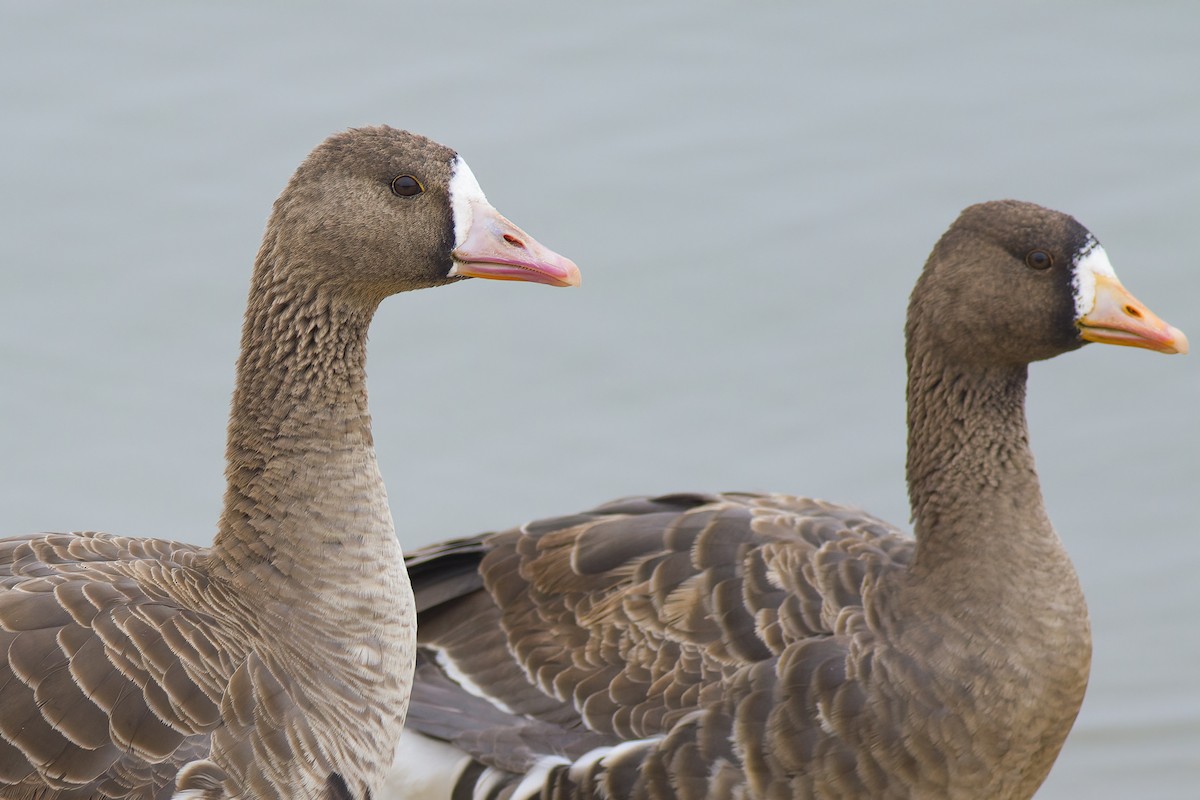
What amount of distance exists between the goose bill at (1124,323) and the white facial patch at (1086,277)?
0.04 feet

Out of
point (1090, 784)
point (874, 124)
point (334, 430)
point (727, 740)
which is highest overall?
point (874, 124)

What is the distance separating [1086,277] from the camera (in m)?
5.35

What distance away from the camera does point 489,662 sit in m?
5.79

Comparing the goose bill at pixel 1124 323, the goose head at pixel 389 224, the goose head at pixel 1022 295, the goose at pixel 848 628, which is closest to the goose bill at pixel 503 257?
the goose head at pixel 389 224

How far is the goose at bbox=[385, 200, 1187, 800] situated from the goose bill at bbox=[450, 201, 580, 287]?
1390 mm

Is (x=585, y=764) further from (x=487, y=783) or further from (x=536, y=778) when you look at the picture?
(x=487, y=783)

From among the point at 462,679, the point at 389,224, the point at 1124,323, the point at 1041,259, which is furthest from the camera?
the point at 462,679

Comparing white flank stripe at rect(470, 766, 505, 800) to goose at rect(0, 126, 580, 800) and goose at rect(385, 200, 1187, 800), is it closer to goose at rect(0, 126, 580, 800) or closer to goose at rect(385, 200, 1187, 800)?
goose at rect(385, 200, 1187, 800)

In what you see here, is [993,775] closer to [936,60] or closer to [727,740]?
[727,740]

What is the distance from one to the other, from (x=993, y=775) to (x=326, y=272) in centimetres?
247

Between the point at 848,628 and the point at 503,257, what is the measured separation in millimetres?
1669

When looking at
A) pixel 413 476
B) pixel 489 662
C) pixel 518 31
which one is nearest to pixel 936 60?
pixel 518 31

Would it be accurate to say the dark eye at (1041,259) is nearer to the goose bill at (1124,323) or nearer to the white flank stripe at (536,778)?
the goose bill at (1124,323)

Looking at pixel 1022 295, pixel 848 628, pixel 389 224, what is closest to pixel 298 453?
pixel 389 224
